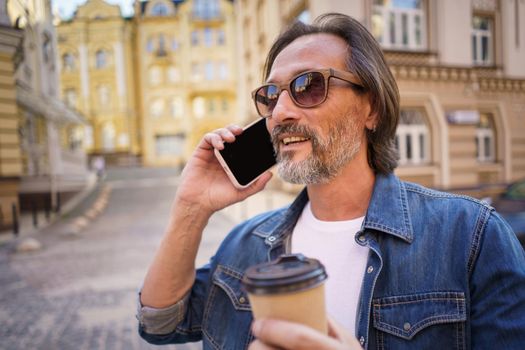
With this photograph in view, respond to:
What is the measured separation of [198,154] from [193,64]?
3589cm

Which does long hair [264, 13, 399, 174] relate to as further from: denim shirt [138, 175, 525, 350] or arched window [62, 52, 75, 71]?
arched window [62, 52, 75, 71]

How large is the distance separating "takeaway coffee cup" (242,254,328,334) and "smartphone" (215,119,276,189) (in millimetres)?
743

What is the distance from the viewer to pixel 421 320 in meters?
1.10

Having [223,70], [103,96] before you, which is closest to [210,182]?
[103,96]

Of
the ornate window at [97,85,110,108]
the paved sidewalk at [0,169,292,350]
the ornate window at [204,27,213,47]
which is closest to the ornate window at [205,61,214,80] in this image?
the ornate window at [204,27,213,47]

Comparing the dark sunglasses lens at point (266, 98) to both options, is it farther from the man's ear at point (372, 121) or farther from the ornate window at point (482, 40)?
the ornate window at point (482, 40)

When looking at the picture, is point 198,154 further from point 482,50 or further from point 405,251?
point 482,50

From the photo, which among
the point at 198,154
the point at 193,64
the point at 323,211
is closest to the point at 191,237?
the point at 198,154

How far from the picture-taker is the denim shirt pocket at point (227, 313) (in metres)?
1.35

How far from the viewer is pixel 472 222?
3.81 ft

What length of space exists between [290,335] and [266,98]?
1.03m

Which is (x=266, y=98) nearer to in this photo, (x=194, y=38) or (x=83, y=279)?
(x=83, y=279)

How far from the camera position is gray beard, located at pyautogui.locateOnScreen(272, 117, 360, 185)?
1354 millimetres

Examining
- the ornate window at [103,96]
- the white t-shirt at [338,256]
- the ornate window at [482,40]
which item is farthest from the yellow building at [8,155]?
the ornate window at [482,40]
